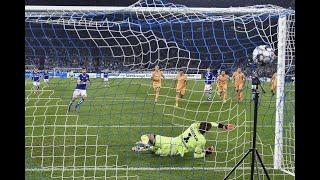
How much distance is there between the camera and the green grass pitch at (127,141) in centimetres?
331

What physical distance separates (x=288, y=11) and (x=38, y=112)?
4202 mm

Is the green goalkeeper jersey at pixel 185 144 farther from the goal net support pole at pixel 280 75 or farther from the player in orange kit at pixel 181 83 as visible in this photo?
the player in orange kit at pixel 181 83

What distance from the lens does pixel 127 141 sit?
4.34 metres

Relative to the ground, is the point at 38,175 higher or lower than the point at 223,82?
lower

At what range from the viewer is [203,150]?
3725mm

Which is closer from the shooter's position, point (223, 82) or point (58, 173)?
point (58, 173)

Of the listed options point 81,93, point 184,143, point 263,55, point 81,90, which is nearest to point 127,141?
point 184,143

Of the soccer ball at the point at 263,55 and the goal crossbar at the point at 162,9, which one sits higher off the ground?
the goal crossbar at the point at 162,9

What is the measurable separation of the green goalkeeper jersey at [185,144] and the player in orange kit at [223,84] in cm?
145

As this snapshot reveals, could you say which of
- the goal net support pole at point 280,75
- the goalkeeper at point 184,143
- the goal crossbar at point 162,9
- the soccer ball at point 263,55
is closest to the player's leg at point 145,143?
the goalkeeper at point 184,143

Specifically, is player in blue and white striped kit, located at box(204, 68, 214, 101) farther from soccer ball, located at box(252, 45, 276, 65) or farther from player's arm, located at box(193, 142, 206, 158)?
soccer ball, located at box(252, 45, 276, 65)

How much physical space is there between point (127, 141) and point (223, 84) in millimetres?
1580
